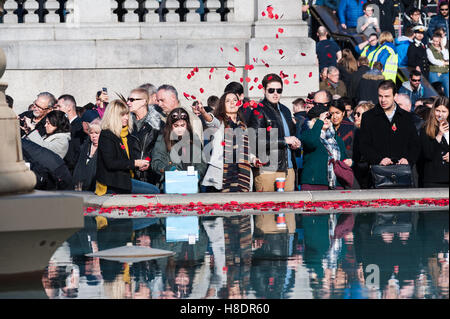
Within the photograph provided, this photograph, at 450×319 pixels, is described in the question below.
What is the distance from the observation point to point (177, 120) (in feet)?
54.1

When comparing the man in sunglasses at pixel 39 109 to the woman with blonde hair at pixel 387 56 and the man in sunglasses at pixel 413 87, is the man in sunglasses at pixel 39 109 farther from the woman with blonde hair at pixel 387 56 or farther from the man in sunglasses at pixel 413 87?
A: the woman with blonde hair at pixel 387 56

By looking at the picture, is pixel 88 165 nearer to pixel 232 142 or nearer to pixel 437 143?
pixel 232 142

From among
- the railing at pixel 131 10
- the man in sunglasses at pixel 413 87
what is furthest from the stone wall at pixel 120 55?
the man in sunglasses at pixel 413 87

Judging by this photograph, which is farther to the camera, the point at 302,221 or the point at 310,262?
the point at 302,221

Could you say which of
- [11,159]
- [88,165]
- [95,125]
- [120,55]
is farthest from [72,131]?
[11,159]

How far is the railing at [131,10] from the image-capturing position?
22469 mm

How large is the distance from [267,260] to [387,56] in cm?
1240

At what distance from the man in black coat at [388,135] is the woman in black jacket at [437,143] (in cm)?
15

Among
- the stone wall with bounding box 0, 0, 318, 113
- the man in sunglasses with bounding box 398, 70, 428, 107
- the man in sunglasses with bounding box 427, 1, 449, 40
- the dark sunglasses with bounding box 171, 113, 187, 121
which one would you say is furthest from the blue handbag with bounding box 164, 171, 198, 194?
the man in sunglasses with bounding box 427, 1, 449, 40

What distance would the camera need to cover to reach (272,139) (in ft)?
53.9
